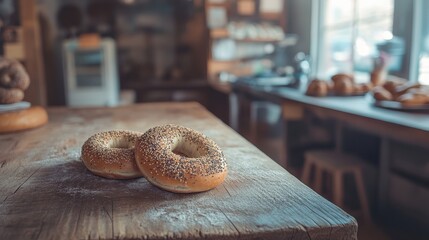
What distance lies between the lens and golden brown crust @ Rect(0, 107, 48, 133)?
1.56m

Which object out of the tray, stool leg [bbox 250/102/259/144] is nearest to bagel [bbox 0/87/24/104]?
the tray

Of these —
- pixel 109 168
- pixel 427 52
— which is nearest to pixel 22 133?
pixel 109 168

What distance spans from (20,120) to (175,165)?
978mm

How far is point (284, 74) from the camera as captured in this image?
4156 millimetres

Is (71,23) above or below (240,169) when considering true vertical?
above

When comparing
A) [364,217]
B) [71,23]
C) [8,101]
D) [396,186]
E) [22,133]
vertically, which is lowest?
[364,217]

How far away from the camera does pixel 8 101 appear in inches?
64.6

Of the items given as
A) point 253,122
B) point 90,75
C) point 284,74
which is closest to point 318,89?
point 284,74

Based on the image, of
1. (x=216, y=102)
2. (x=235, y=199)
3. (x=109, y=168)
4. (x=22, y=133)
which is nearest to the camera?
(x=235, y=199)

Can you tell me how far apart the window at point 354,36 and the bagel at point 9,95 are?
2.50 metres

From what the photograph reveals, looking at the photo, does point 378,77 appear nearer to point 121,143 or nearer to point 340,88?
point 340,88

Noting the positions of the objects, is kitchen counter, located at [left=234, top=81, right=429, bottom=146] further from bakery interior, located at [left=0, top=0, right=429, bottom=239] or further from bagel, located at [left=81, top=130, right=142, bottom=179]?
bagel, located at [left=81, top=130, right=142, bottom=179]

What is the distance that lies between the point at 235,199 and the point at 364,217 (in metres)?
2.18

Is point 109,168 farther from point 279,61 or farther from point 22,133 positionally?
point 279,61
